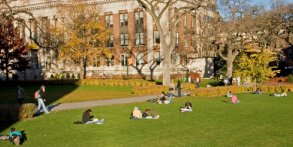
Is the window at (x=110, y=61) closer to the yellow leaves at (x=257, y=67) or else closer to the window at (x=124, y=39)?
the window at (x=124, y=39)

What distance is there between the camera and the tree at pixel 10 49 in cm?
5281

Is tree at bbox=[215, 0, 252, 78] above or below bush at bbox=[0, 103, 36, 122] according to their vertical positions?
above

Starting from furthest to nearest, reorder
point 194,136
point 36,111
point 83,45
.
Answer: point 83,45, point 36,111, point 194,136

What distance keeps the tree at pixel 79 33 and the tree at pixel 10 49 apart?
4.88 m

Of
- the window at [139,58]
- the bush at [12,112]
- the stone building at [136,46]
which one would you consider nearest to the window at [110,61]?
the stone building at [136,46]

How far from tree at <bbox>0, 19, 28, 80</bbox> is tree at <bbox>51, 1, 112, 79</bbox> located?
4.88 m

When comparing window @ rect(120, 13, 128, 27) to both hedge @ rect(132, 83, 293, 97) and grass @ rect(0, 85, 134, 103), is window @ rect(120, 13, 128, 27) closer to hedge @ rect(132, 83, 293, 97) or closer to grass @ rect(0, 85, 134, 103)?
grass @ rect(0, 85, 134, 103)

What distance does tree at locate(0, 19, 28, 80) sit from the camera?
173 ft

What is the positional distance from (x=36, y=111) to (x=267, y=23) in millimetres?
34025

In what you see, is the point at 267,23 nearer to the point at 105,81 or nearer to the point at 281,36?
the point at 281,36

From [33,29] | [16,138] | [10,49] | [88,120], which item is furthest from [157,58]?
[16,138]

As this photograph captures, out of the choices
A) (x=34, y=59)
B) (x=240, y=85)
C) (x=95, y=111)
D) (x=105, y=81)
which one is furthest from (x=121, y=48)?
(x=95, y=111)

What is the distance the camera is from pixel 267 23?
4938cm

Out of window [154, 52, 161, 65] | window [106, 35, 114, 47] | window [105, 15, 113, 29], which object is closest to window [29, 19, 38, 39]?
window [105, 15, 113, 29]
